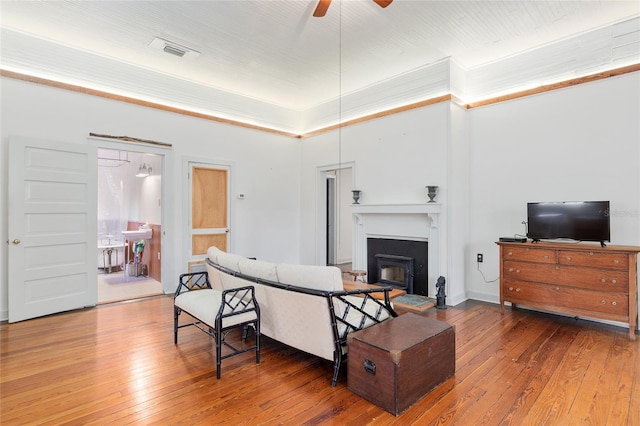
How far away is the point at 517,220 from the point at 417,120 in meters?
1.93

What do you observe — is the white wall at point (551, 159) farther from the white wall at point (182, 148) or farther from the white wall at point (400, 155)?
the white wall at point (182, 148)

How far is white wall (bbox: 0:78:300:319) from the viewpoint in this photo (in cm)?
389

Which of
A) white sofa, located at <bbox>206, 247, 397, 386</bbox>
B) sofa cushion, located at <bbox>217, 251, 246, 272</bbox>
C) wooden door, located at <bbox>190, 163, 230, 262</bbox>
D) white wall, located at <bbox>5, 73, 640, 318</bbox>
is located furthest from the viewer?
wooden door, located at <bbox>190, 163, 230, 262</bbox>

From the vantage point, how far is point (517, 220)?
14.4 feet

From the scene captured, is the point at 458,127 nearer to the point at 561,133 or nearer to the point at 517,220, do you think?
the point at 561,133

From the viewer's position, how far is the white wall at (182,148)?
3.89 metres

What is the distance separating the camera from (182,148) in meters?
5.24

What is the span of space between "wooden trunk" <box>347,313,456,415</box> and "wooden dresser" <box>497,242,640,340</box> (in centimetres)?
200

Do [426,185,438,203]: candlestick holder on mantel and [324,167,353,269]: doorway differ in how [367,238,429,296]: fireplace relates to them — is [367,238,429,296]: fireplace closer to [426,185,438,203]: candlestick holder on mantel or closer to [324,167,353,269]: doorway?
[426,185,438,203]: candlestick holder on mantel

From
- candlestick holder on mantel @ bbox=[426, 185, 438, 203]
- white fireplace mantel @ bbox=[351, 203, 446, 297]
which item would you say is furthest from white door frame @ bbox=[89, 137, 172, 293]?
candlestick holder on mantel @ bbox=[426, 185, 438, 203]

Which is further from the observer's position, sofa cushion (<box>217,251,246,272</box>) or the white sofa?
sofa cushion (<box>217,251,246,272</box>)

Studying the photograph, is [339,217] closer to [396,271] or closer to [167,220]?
[396,271]

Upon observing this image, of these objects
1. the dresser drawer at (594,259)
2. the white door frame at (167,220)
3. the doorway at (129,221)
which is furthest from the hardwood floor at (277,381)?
the doorway at (129,221)

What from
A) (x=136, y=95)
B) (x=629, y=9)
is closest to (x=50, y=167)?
(x=136, y=95)
